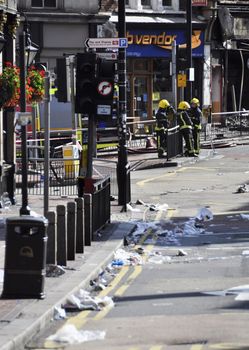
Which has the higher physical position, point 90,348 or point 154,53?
point 154,53

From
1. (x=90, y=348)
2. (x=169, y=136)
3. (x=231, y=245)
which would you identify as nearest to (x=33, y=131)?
(x=169, y=136)

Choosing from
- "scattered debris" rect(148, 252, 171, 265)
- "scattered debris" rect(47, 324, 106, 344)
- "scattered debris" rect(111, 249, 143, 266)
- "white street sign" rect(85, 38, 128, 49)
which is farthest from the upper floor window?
"scattered debris" rect(47, 324, 106, 344)

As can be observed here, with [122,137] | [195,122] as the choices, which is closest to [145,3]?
[195,122]

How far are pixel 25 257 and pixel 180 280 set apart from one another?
2806 millimetres

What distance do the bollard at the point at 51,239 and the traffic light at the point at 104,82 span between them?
536 centimetres

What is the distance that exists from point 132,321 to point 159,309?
0.73 m

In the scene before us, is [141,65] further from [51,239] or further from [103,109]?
[51,239]

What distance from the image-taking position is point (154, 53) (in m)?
42.4

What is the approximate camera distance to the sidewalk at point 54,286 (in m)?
8.96

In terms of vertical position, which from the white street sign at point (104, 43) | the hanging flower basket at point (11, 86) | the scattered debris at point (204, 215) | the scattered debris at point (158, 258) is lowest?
the scattered debris at point (158, 258)

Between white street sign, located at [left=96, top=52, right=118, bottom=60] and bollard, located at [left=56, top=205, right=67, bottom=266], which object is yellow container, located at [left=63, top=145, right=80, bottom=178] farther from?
bollard, located at [left=56, top=205, right=67, bottom=266]

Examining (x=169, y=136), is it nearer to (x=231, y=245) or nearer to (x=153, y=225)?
(x=153, y=225)

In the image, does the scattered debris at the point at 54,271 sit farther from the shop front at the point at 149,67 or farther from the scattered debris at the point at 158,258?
the shop front at the point at 149,67

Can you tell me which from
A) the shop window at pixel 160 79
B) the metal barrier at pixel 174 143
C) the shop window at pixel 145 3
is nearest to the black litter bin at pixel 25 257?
the metal barrier at pixel 174 143
